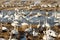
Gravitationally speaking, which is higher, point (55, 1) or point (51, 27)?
point (55, 1)

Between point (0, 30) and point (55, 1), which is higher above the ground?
point (55, 1)

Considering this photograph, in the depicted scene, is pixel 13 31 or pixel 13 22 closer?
pixel 13 31

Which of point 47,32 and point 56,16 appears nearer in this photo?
point 47,32

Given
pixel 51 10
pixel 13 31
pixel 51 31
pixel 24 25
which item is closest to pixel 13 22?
pixel 24 25

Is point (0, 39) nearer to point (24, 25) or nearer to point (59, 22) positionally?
point (24, 25)

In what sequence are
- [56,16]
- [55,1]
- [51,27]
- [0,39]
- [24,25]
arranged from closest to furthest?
1. [0,39]
2. [51,27]
3. [24,25]
4. [56,16]
5. [55,1]

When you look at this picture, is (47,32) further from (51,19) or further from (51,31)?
(51,19)

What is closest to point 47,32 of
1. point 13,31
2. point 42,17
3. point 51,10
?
point 13,31

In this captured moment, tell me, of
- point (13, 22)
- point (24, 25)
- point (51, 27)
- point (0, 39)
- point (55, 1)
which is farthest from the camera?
point (55, 1)

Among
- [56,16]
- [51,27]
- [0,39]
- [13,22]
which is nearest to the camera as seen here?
[0,39]
